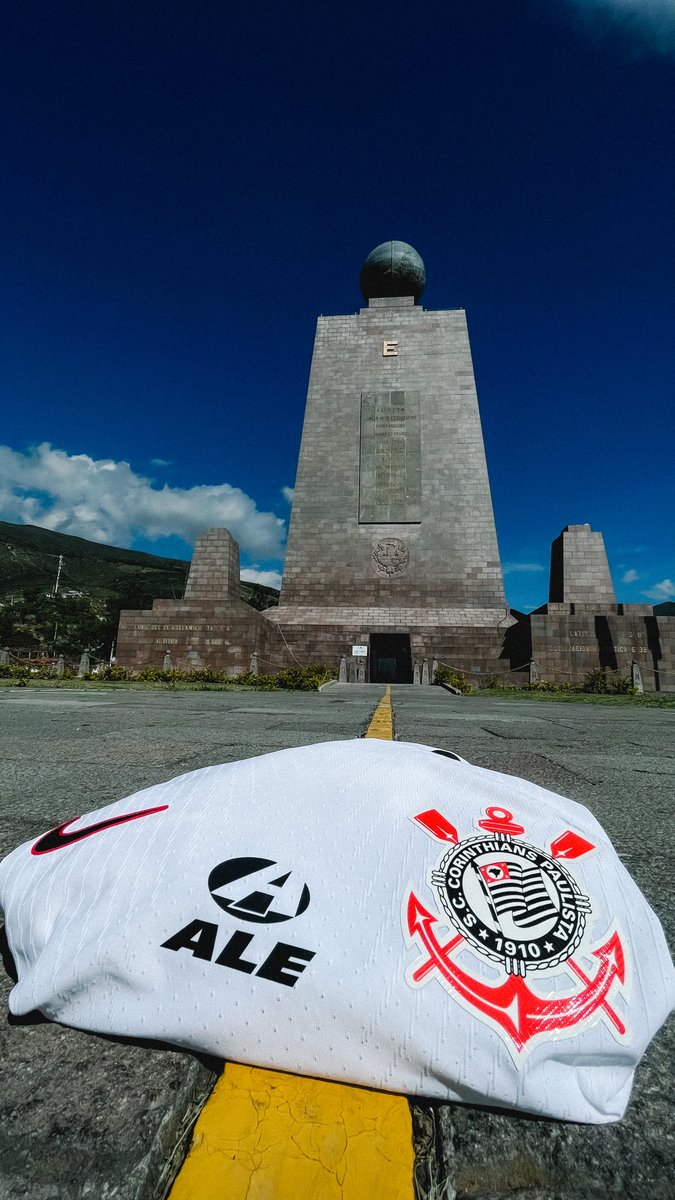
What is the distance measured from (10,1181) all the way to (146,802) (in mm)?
586

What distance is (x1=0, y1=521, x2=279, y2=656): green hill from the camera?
45781 mm

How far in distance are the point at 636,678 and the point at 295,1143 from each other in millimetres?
14861

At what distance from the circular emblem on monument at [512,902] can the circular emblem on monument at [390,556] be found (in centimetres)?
1787

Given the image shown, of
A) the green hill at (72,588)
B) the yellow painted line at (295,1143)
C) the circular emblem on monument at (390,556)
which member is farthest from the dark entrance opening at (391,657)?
the yellow painted line at (295,1143)

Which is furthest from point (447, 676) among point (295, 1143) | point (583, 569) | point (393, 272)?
point (393, 272)

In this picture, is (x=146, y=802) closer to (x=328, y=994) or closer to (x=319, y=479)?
(x=328, y=994)

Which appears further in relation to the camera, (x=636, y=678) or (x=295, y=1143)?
(x=636, y=678)

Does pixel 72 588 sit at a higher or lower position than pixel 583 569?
higher

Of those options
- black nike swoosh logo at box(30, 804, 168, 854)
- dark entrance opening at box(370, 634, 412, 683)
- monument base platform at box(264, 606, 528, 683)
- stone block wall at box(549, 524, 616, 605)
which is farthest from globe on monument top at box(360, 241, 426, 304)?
black nike swoosh logo at box(30, 804, 168, 854)

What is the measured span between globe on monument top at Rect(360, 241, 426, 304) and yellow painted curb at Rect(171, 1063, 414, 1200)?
2524cm

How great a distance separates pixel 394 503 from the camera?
762 inches

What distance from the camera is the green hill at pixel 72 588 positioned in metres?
45.8

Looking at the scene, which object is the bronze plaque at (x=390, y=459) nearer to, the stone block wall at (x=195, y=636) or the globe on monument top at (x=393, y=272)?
the globe on monument top at (x=393, y=272)

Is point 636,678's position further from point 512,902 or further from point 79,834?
point 79,834
